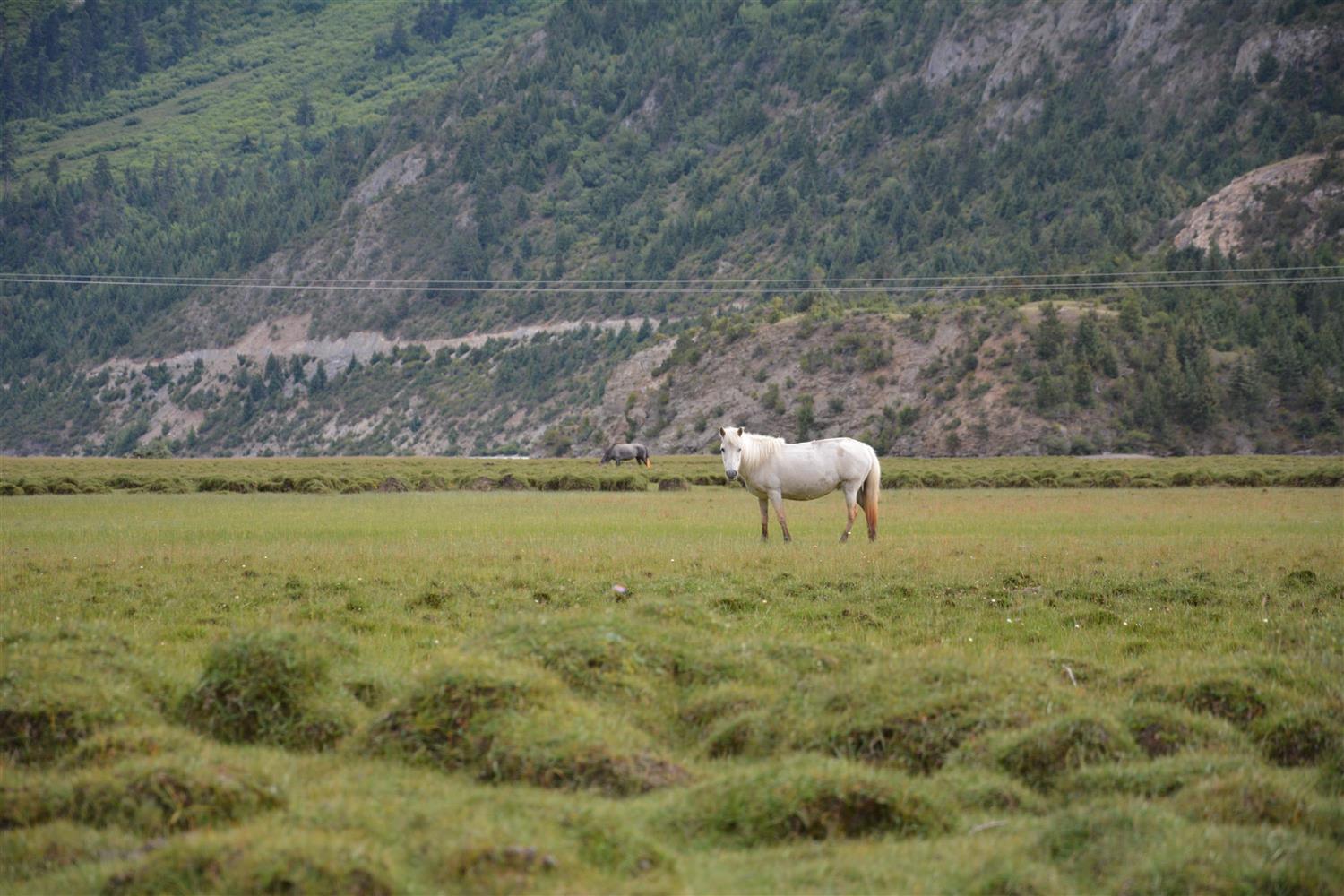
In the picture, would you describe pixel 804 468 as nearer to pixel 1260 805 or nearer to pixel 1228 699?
pixel 1228 699

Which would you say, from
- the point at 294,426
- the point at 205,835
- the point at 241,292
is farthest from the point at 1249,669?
the point at 241,292

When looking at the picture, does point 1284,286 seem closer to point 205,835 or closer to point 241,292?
point 205,835

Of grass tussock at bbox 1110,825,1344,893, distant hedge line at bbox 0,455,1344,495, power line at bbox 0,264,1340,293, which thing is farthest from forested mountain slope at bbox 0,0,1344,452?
grass tussock at bbox 1110,825,1344,893

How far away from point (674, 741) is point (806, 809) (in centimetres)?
230

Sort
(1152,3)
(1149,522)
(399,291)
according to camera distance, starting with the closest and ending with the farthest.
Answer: (1149,522) → (1152,3) → (399,291)

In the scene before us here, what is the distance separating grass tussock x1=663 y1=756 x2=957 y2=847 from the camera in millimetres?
10570

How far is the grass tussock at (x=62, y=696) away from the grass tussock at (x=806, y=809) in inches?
193

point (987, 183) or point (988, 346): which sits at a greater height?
→ point (987, 183)

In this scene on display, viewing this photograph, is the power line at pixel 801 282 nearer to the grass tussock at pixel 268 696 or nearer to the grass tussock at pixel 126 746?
the grass tussock at pixel 268 696

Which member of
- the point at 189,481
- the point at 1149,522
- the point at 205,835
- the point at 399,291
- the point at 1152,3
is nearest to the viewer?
the point at 205,835

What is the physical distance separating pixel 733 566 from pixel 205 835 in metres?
15.2

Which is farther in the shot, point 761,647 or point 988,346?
point 988,346

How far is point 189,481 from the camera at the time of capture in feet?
208

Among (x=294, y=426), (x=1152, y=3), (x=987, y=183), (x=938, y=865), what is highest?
(x=1152, y=3)
